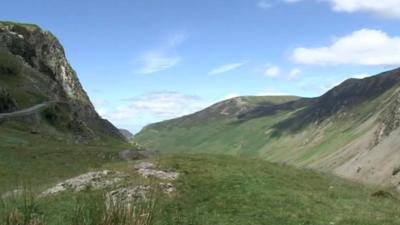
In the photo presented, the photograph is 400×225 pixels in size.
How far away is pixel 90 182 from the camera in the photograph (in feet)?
125

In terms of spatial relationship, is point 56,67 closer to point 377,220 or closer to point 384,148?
point 384,148

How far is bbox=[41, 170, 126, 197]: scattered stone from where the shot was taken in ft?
122

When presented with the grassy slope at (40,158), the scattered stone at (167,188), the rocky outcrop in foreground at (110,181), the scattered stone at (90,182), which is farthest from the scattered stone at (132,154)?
the scattered stone at (167,188)

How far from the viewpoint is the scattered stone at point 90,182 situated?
37094mm

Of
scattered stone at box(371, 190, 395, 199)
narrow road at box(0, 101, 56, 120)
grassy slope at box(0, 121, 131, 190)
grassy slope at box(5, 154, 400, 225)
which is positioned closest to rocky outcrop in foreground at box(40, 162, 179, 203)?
grassy slope at box(5, 154, 400, 225)

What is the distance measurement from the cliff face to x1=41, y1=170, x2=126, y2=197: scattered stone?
233 ft

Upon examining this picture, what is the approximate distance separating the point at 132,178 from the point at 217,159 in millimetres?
10553

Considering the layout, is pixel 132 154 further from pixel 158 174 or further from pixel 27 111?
pixel 27 111

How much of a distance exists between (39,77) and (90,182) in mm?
106219

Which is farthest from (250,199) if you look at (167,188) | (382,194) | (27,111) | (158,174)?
(27,111)

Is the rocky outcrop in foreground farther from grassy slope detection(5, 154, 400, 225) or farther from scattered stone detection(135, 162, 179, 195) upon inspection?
grassy slope detection(5, 154, 400, 225)

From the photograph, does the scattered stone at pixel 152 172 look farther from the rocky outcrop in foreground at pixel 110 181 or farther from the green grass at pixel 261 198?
the green grass at pixel 261 198

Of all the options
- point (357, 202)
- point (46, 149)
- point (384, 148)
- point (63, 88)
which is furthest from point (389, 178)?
point (357, 202)

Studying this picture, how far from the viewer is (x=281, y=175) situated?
44375mm
